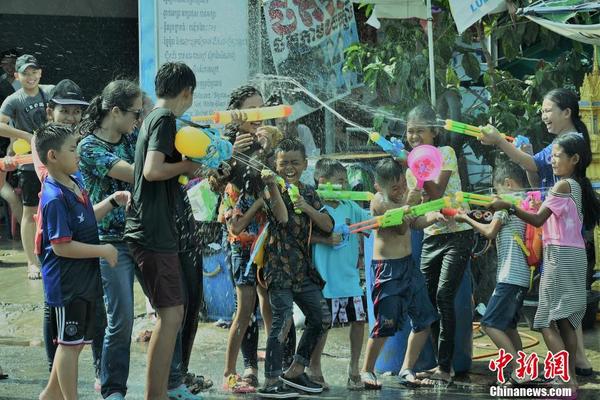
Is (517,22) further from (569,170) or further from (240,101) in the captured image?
(240,101)

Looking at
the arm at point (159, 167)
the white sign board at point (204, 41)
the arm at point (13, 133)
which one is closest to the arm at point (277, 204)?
the arm at point (159, 167)

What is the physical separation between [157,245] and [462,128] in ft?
6.81

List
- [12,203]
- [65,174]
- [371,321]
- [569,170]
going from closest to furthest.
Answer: [65,174] < [569,170] < [371,321] < [12,203]

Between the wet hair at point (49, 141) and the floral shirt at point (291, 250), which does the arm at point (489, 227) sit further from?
the wet hair at point (49, 141)

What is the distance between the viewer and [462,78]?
9406 millimetres

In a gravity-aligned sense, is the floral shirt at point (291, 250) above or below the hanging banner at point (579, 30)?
below

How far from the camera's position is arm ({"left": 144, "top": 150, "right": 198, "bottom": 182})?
4.95 meters

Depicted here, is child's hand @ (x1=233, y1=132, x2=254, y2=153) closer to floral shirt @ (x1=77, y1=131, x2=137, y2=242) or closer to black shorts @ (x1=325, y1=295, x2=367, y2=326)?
floral shirt @ (x1=77, y1=131, x2=137, y2=242)

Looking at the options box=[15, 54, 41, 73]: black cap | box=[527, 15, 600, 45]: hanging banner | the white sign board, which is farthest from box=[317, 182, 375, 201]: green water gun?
box=[15, 54, 41, 73]: black cap

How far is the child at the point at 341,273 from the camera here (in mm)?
6160

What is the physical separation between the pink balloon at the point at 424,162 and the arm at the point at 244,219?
98cm

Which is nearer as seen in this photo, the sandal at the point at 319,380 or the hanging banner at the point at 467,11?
the sandal at the point at 319,380

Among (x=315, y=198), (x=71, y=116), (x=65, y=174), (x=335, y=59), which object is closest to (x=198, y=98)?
(x=335, y=59)

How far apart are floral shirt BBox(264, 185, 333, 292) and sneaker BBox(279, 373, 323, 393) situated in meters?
0.55
